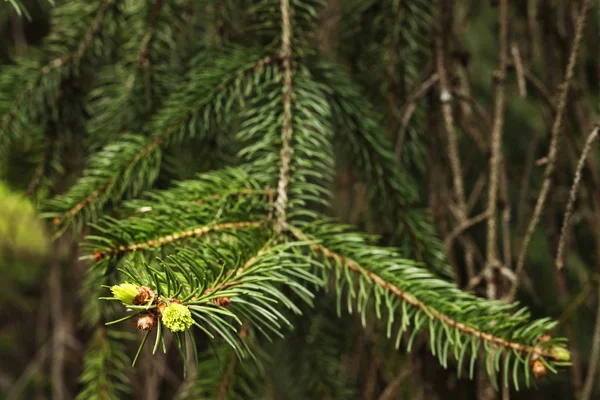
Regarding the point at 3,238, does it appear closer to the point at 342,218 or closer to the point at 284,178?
the point at 342,218

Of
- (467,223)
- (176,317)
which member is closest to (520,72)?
(467,223)

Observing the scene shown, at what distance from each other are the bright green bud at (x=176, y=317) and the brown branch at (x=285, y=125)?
0.18 m

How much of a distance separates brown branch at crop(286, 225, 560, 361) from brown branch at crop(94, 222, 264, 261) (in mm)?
47

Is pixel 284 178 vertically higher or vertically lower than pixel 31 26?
lower

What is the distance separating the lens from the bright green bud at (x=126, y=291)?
1.23 ft

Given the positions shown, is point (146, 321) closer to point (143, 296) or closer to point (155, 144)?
point (143, 296)

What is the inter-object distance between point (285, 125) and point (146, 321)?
0.30m

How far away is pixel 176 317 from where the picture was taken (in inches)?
14.9

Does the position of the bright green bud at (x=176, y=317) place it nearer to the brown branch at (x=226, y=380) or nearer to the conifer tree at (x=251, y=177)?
the conifer tree at (x=251, y=177)

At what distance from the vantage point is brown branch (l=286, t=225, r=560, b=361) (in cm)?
49

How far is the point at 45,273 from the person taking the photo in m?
1.60

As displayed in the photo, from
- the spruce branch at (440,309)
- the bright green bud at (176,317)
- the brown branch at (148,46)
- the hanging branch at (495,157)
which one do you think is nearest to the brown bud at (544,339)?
the spruce branch at (440,309)

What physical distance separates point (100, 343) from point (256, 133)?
376 millimetres

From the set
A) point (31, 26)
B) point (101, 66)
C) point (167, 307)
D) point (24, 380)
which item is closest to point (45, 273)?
point (24, 380)
